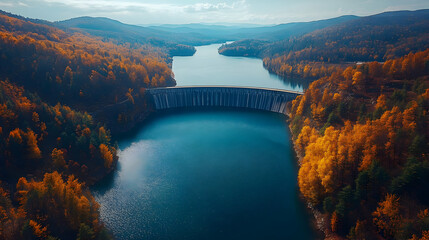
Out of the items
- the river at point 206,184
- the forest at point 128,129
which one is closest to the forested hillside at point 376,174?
the forest at point 128,129

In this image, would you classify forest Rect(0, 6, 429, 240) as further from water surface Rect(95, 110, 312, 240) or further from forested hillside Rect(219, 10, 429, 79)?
forested hillside Rect(219, 10, 429, 79)

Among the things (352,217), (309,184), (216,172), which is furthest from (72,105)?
(352,217)

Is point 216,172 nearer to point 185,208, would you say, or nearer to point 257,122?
point 185,208

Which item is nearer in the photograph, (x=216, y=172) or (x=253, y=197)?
(x=253, y=197)

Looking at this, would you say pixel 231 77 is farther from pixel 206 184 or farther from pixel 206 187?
pixel 206 187

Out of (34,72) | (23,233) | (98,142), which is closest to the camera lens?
(23,233)

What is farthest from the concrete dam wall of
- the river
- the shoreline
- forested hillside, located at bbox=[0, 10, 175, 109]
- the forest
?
the shoreline

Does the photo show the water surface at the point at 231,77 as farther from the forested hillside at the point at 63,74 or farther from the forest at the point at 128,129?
the forested hillside at the point at 63,74

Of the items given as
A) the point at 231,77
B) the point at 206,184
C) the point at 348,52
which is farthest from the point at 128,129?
the point at 348,52
